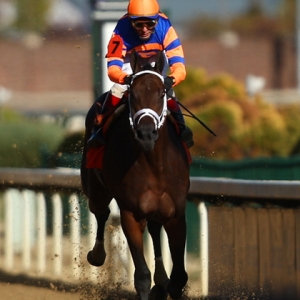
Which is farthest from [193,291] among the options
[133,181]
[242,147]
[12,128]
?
[12,128]

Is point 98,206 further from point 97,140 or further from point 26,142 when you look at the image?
point 26,142

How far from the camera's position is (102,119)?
20.5ft

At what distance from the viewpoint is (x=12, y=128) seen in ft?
46.1

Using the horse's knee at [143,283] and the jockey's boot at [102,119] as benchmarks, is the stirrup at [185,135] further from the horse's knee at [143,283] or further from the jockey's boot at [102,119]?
the horse's knee at [143,283]

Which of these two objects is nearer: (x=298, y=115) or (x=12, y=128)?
(x=12, y=128)

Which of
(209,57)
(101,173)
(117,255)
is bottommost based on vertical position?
(209,57)

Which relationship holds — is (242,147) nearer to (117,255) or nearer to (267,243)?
(117,255)

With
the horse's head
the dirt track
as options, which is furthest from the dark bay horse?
the dirt track

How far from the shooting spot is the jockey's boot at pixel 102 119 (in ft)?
20.0

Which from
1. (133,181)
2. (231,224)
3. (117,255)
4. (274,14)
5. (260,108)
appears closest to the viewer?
(133,181)

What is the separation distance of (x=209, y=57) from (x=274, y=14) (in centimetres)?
1157

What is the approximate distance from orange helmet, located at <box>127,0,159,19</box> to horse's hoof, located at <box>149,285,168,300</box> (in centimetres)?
184

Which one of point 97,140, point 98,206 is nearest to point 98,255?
point 98,206

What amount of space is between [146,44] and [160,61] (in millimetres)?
390
